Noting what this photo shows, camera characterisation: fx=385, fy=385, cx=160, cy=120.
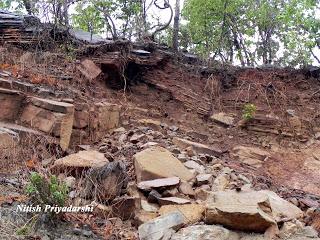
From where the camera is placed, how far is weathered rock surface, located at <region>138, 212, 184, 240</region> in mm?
3510

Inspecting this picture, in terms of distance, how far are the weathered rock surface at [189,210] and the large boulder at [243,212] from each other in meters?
0.12

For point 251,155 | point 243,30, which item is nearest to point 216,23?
point 243,30

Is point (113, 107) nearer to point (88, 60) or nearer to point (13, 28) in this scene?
point (88, 60)

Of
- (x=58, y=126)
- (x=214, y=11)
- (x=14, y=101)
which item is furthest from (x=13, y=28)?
(x=214, y=11)

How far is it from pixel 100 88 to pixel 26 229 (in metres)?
4.54

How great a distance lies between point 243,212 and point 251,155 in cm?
348

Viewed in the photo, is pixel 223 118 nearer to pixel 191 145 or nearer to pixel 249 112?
pixel 249 112

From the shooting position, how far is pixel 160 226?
11.7 ft

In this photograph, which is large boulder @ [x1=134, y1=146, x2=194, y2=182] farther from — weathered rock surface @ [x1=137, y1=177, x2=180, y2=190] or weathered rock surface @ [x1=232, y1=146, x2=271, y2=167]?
weathered rock surface @ [x1=232, y1=146, x2=271, y2=167]

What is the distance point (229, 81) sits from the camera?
8.73 meters

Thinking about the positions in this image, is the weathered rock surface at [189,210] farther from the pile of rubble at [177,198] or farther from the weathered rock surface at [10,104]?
the weathered rock surface at [10,104]

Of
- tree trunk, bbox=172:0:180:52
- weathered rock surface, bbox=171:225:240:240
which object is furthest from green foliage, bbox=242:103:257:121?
weathered rock surface, bbox=171:225:240:240

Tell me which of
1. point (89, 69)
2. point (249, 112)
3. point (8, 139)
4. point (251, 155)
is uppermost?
point (89, 69)

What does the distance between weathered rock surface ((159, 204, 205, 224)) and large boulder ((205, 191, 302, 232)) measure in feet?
0.38
